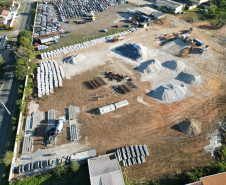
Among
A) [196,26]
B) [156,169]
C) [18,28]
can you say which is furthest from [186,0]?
[156,169]

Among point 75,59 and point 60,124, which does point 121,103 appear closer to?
point 60,124

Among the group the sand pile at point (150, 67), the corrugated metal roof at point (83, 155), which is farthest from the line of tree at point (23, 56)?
the sand pile at point (150, 67)

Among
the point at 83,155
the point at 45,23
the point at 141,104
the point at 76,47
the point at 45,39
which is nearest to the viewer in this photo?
A: the point at 83,155

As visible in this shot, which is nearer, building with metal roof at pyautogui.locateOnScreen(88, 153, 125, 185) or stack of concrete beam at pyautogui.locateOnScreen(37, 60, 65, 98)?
building with metal roof at pyautogui.locateOnScreen(88, 153, 125, 185)

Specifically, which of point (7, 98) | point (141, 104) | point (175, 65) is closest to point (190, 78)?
point (175, 65)

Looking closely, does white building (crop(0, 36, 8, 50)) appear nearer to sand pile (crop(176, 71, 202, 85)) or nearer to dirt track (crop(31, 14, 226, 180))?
dirt track (crop(31, 14, 226, 180))

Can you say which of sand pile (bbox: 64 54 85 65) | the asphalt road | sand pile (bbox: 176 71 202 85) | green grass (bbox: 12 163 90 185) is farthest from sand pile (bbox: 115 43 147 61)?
green grass (bbox: 12 163 90 185)
